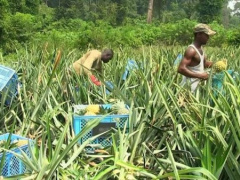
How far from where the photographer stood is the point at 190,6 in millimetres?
41625

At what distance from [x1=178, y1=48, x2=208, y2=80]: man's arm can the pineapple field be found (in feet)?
0.59

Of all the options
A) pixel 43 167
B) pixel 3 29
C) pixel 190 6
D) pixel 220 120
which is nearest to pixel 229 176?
pixel 220 120

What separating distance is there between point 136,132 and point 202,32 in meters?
1.57

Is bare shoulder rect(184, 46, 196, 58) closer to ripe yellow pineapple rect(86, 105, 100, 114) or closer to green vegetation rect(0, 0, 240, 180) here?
green vegetation rect(0, 0, 240, 180)

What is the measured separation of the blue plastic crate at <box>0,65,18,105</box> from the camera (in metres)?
2.91

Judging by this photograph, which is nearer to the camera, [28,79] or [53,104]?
[53,104]

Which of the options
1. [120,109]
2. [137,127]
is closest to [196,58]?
[120,109]

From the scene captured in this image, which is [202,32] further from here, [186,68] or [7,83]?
[7,83]

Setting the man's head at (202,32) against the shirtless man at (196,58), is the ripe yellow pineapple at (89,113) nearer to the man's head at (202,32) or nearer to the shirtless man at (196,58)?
the shirtless man at (196,58)

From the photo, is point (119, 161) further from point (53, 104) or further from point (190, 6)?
point (190, 6)

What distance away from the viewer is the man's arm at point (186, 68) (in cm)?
342

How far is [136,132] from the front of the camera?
2.38 metres

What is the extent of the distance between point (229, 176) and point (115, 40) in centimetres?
1437

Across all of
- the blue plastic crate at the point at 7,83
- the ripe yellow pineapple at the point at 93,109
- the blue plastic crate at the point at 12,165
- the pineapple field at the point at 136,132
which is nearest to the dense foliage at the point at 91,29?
the blue plastic crate at the point at 7,83
